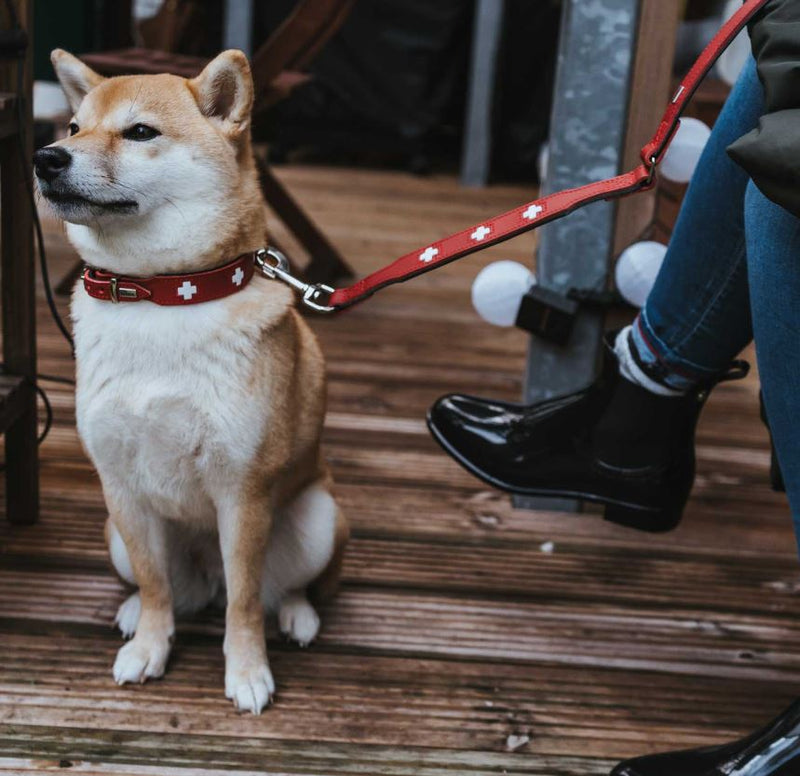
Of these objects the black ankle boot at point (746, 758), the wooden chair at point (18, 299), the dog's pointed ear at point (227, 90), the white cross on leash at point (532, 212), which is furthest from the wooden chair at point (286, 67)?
the black ankle boot at point (746, 758)

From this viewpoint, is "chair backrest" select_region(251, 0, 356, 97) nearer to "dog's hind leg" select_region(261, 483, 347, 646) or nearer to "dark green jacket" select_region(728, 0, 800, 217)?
"dog's hind leg" select_region(261, 483, 347, 646)

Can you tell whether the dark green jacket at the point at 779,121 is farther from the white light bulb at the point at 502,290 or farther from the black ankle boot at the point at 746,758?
the white light bulb at the point at 502,290

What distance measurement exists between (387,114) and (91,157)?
4149 millimetres

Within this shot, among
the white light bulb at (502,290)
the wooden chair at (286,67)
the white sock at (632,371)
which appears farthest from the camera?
the wooden chair at (286,67)

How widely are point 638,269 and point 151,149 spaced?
0.86 metres

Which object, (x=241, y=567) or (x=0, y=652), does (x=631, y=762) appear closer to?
(x=241, y=567)

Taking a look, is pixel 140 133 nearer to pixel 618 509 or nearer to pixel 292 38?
pixel 618 509

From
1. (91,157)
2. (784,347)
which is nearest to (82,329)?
(91,157)

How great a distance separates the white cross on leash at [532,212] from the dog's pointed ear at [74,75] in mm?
564

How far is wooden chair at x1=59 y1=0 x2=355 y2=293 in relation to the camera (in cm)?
269

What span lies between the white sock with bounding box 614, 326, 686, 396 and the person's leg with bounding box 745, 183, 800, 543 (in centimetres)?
35

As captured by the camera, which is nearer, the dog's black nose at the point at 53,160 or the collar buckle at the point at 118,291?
the dog's black nose at the point at 53,160

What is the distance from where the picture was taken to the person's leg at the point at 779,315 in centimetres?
94

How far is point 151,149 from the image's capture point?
1174 millimetres
